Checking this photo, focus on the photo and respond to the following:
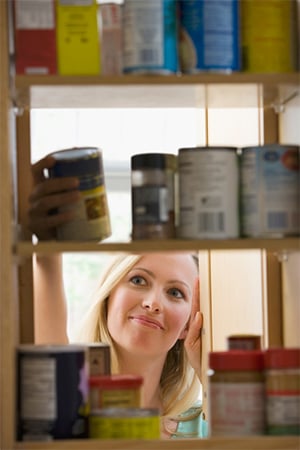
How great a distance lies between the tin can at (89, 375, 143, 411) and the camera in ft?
5.91

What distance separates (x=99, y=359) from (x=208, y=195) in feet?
1.36

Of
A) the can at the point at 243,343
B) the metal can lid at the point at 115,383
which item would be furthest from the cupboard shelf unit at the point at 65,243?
the can at the point at 243,343

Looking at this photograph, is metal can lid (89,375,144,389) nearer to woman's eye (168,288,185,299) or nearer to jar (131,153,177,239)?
jar (131,153,177,239)

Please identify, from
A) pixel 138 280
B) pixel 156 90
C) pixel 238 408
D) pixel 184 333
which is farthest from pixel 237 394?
pixel 184 333

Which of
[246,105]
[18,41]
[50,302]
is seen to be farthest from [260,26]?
[50,302]

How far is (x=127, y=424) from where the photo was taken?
1761 millimetres

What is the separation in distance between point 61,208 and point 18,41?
30 centimetres

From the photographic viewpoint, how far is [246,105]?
2.02 meters

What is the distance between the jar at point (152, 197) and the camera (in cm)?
179

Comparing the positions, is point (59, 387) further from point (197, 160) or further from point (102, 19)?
point (102, 19)

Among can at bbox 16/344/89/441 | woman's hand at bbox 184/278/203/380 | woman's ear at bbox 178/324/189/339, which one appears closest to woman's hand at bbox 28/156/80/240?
can at bbox 16/344/89/441

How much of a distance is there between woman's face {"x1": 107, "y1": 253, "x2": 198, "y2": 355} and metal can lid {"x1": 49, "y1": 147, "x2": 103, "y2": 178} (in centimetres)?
119

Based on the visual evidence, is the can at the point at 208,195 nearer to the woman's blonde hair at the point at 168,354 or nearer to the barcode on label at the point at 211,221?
the barcode on label at the point at 211,221

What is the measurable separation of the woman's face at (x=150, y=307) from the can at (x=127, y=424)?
4.04 feet
